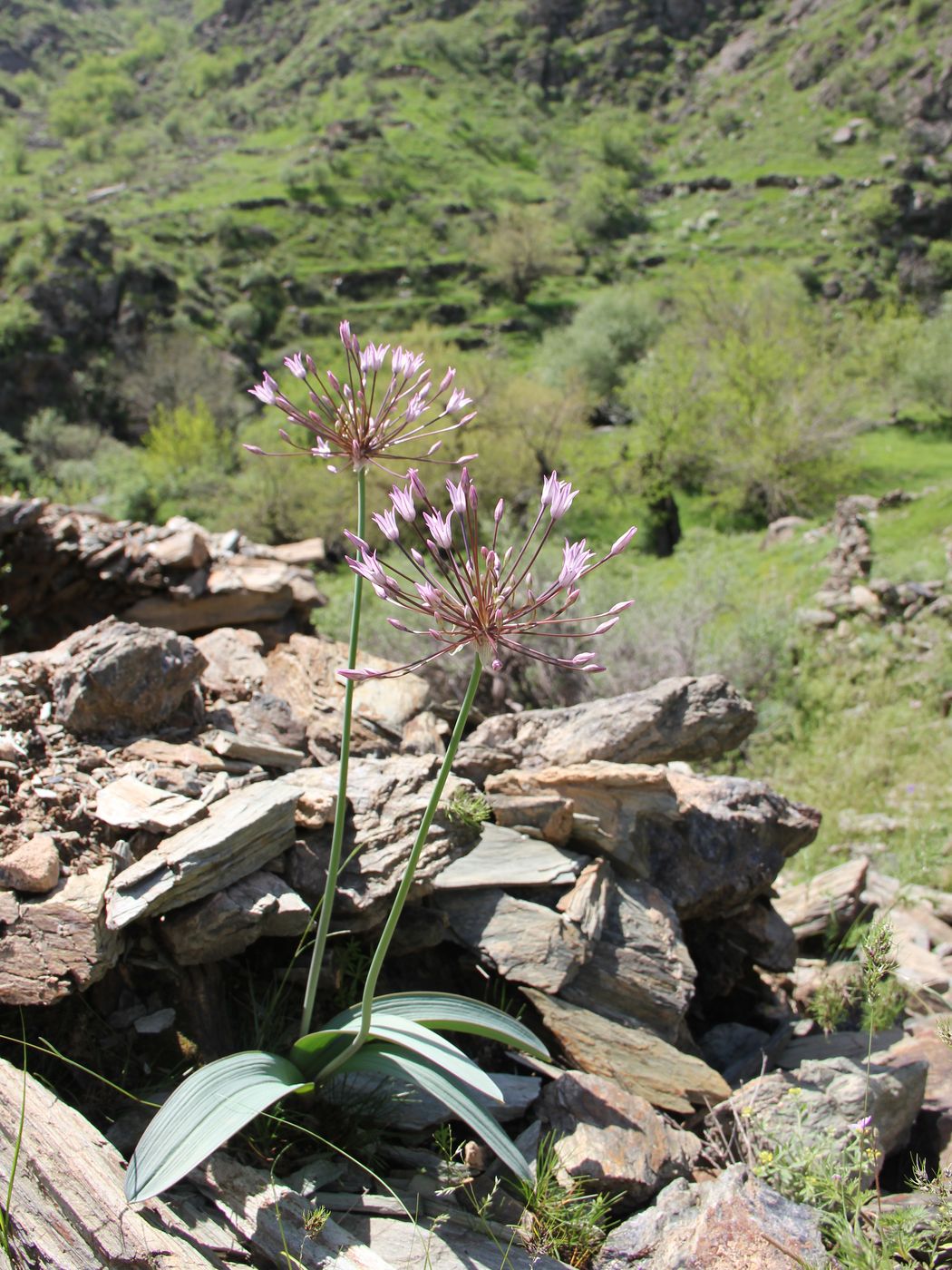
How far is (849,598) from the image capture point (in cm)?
1257

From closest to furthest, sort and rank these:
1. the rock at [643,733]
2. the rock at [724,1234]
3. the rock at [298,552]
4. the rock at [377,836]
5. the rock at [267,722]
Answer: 1. the rock at [724,1234]
2. the rock at [377,836]
3. the rock at [267,722]
4. the rock at [643,733]
5. the rock at [298,552]

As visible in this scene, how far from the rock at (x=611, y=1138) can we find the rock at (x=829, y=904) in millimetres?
2035

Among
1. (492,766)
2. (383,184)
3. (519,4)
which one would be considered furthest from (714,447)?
(519,4)

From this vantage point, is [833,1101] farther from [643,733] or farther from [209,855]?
[209,855]

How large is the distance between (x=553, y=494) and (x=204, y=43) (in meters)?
168

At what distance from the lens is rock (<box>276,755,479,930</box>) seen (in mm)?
3518

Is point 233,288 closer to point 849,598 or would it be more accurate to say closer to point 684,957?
point 849,598

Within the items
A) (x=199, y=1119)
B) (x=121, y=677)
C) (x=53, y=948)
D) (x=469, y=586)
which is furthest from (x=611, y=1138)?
(x=121, y=677)

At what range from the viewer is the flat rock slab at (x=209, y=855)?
3.04m

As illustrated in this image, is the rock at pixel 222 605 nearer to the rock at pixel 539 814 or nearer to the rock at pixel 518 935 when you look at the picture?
the rock at pixel 539 814

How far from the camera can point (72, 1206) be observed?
237cm

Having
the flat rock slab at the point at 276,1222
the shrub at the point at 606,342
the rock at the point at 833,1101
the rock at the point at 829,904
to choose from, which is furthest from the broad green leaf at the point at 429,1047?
the shrub at the point at 606,342

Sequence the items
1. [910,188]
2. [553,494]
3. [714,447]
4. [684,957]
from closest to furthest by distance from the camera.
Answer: [553,494]
[684,957]
[714,447]
[910,188]

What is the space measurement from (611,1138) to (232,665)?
3535mm
